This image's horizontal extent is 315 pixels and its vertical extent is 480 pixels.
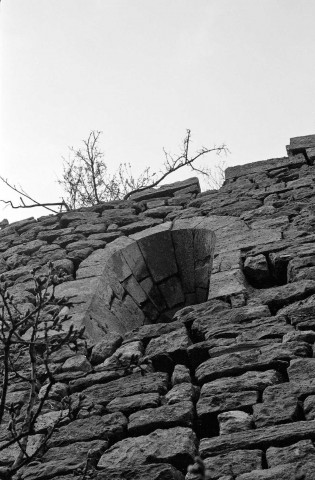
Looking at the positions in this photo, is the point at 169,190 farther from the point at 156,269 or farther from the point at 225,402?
the point at 225,402

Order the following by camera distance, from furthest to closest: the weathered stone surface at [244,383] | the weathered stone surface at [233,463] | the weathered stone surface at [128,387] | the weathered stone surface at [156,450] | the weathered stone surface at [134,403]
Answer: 1. the weathered stone surface at [128,387]
2. the weathered stone surface at [134,403]
3. the weathered stone surface at [244,383]
4. the weathered stone surface at [156,450]
5. the weathered stone surface at [233,463]

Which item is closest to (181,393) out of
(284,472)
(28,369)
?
(284,472)

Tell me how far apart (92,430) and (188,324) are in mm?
1011

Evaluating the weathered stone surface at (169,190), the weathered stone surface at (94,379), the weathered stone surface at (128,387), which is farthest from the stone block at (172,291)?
the weathered stone surface at (128,387)

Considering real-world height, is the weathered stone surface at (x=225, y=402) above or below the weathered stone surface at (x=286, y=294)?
below

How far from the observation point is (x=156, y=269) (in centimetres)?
552

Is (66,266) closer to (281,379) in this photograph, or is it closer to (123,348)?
(123,348)

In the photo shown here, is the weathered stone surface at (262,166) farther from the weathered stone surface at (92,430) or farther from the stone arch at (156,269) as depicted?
the weathered stone surface at (92,430)

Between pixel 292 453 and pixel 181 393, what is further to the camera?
pixel 181 393

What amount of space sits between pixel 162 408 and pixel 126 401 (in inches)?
9.5

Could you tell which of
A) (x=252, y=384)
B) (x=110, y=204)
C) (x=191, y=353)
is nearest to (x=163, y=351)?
(x=191, y=353)

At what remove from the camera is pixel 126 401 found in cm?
323

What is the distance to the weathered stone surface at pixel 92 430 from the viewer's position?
300 cm

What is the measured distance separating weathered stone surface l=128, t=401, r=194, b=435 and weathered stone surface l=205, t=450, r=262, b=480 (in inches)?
14.0
